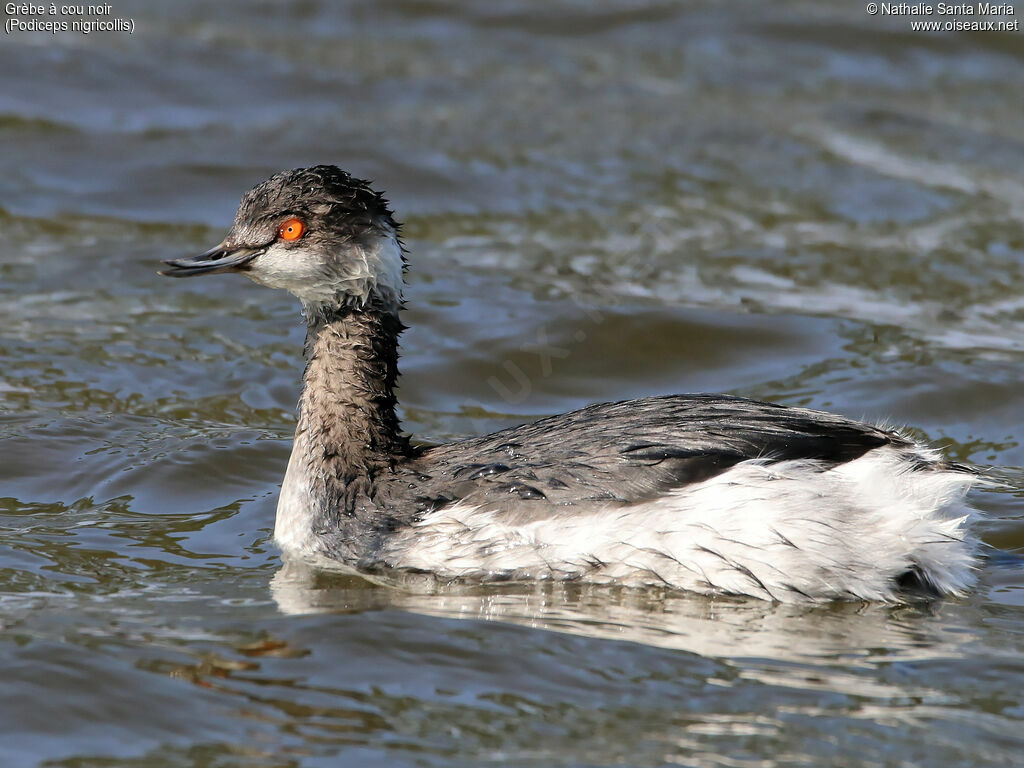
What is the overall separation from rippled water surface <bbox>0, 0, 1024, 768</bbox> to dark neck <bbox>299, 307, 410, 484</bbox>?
63 centimetres

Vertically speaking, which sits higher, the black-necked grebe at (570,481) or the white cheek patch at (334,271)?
the white cheek patch at (334,271)

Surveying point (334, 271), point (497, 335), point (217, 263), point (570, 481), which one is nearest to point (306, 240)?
point (334, 271)

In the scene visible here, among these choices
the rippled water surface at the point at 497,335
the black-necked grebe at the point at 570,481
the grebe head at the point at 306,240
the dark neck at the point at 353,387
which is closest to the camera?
the rippled water surface at the point at 497,335

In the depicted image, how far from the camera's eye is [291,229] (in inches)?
271

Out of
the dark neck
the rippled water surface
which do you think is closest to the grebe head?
the dark neck

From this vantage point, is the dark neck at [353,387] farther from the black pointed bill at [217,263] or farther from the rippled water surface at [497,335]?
the rippled water surface at [497,335]

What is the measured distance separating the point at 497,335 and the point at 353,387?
3.14 metres

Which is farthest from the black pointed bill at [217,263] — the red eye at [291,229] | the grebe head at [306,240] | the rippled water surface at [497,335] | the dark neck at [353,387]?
the rippled water surface at [497,335]

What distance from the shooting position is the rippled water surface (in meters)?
5.18

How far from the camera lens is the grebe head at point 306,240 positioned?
6875 mm

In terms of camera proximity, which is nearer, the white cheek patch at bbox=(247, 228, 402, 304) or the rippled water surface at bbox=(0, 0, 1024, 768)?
the rippled water surface at bbox=(0, 0, 1024, 768)

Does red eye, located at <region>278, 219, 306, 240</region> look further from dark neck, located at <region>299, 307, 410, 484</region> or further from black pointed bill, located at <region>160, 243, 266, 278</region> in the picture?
dark neck, located at <region>299, 307, 410, 484</region>

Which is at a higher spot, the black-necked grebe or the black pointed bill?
the black pointed bill

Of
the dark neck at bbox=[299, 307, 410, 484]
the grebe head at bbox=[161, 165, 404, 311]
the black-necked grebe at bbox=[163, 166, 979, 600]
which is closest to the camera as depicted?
the black-necked grebe at bbox=[163, 166, 979, 600]
